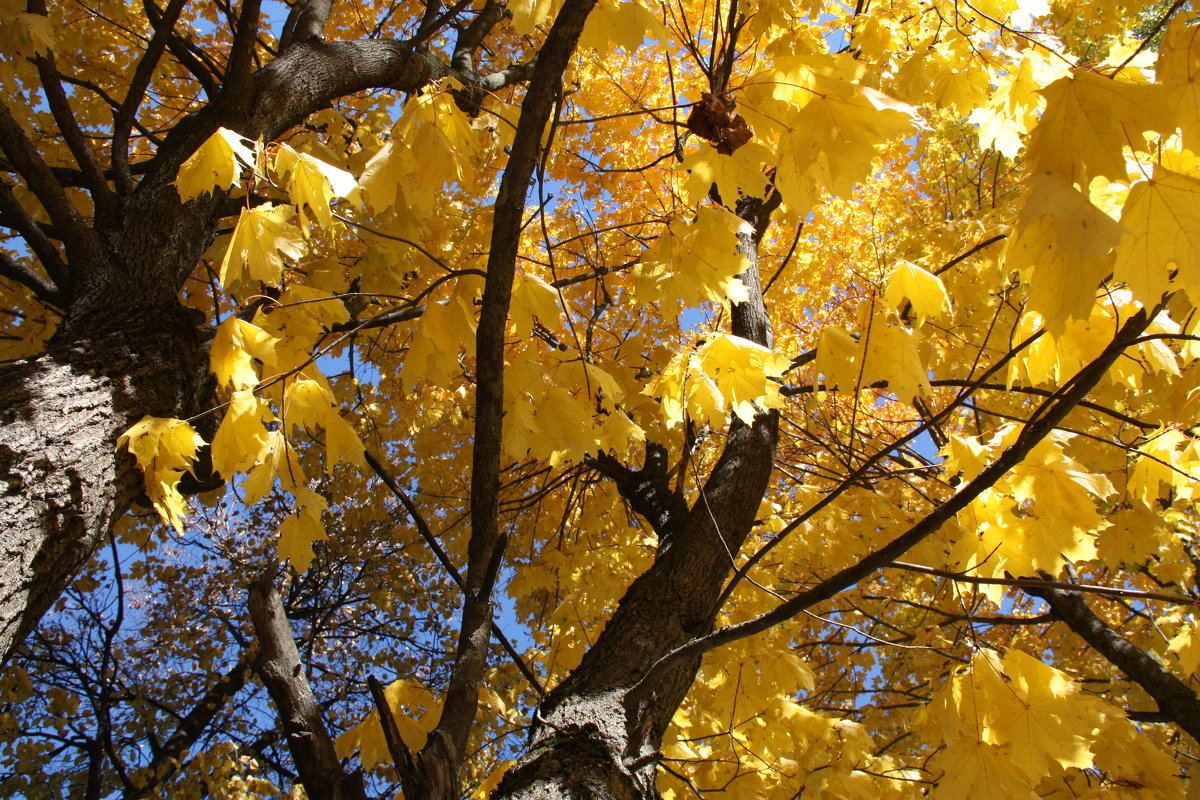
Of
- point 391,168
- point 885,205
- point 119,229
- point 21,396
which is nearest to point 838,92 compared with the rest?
point 391,168

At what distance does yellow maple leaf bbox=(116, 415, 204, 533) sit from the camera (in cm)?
176

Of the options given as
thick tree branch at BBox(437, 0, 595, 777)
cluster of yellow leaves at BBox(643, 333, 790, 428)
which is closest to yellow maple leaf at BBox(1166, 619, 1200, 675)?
cluster of yellow leaves at BBox(643, 333, 790, 428)

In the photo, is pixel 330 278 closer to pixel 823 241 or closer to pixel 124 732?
pixel 823 241

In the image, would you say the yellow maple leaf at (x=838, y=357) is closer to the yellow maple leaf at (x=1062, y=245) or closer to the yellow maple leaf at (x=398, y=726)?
the yellow maple leaf at (x=1062, y=245)

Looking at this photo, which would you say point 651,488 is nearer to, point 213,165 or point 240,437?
point 240,437

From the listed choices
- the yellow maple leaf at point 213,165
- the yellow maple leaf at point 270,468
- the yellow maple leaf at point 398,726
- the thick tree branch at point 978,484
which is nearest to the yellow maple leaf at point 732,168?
the thick tree branch at point 978,484

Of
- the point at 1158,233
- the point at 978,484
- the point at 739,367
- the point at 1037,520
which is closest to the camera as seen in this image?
the point at 1158,233

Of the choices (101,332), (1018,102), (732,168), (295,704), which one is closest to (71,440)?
(101,332)

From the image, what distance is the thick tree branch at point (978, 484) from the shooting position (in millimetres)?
1146

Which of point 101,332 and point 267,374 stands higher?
point 101,332

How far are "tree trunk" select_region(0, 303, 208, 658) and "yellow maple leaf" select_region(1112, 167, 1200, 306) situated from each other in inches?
95.2

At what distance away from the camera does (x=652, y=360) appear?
3.75 m

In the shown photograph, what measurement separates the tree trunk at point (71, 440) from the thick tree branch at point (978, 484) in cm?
169

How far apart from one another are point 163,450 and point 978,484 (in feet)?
6.39
